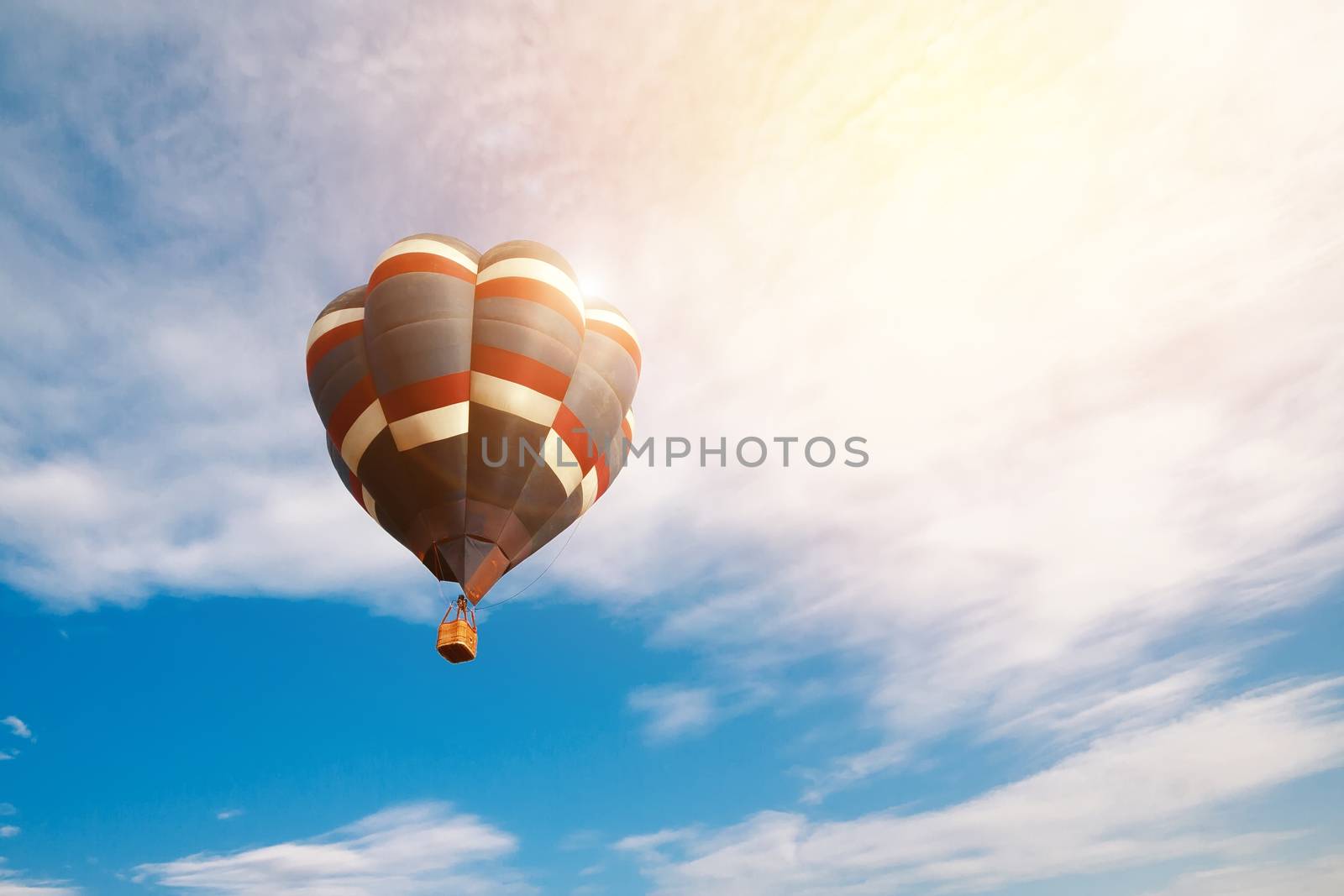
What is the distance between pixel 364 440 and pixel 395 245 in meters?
4.57

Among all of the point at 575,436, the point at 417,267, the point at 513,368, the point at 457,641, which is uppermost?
the point at 417,267

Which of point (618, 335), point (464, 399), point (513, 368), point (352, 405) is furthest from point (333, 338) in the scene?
point (618, 335)

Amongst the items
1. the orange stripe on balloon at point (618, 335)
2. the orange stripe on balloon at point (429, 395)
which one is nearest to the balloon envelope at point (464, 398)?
the orange stripe on balloon at point (429, 395)

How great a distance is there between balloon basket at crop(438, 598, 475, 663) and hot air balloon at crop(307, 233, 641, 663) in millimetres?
Answer: 101

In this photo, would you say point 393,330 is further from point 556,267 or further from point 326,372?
point 556,267

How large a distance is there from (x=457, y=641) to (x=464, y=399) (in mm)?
4862

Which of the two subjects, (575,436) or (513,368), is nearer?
(513,368)

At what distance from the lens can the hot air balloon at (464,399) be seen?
16.0 m

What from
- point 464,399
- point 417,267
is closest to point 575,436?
point 464,399

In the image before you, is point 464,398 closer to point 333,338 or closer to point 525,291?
point 525,291

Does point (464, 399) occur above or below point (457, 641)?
above

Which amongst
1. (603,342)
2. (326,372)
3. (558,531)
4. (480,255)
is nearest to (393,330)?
(326,372)

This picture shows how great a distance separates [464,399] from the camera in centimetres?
1614

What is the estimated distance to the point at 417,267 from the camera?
1695 centimetres
